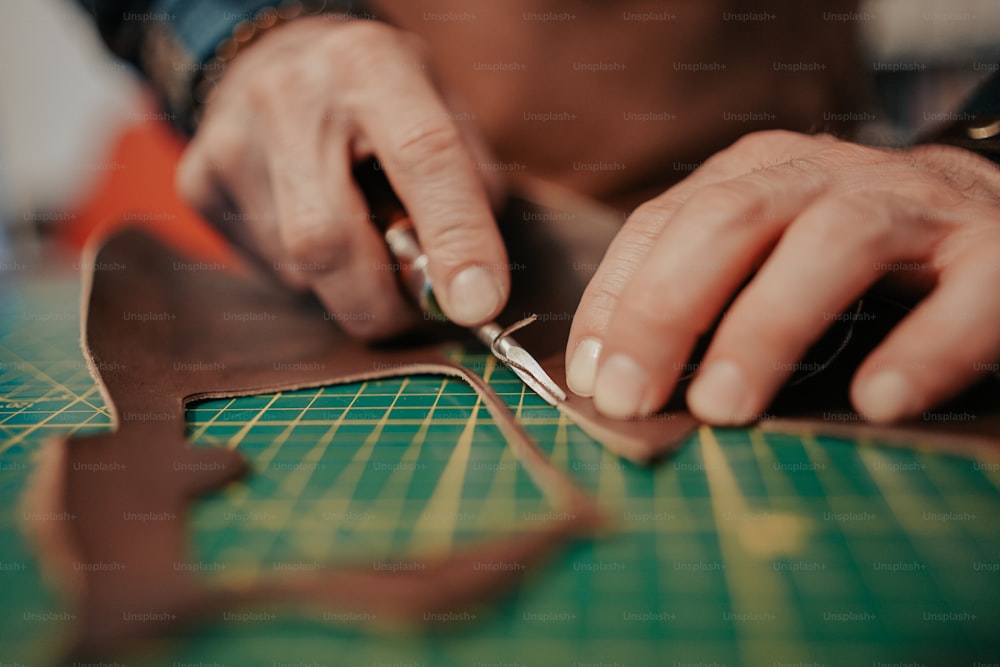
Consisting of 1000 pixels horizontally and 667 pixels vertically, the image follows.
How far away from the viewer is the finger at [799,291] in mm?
681

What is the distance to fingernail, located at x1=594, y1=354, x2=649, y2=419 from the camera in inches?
28.4

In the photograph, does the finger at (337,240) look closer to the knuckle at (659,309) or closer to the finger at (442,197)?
the finger at (442,197)

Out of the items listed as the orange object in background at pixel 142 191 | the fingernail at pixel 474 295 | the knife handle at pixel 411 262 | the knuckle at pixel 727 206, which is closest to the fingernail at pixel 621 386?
the knuckle at pixel 727 206

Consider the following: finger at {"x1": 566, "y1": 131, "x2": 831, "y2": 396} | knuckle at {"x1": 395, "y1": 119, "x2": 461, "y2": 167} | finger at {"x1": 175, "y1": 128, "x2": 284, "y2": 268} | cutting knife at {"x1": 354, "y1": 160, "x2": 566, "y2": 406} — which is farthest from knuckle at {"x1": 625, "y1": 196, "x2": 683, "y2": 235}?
finger at {"x1": 175, "y1": 128, "x2": 284, "y2": 268}

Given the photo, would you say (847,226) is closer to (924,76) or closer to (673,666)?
(673,666)

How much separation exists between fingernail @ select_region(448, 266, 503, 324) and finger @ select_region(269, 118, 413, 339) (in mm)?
165

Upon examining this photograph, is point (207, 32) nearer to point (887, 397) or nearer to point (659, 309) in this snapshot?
point (659, 309)

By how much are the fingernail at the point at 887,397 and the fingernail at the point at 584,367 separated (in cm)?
27

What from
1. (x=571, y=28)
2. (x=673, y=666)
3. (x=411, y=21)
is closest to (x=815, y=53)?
(x=571, y=28)

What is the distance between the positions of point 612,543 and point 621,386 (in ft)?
0.67

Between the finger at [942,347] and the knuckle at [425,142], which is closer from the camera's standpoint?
the finger at [942,347]

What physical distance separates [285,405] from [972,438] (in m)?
0.77

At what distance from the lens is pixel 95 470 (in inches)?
26.0

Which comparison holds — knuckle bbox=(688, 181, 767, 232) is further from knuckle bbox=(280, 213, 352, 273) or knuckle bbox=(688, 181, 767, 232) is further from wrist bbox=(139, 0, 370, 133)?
wrist bbox=(139, 0, 370, 133)
